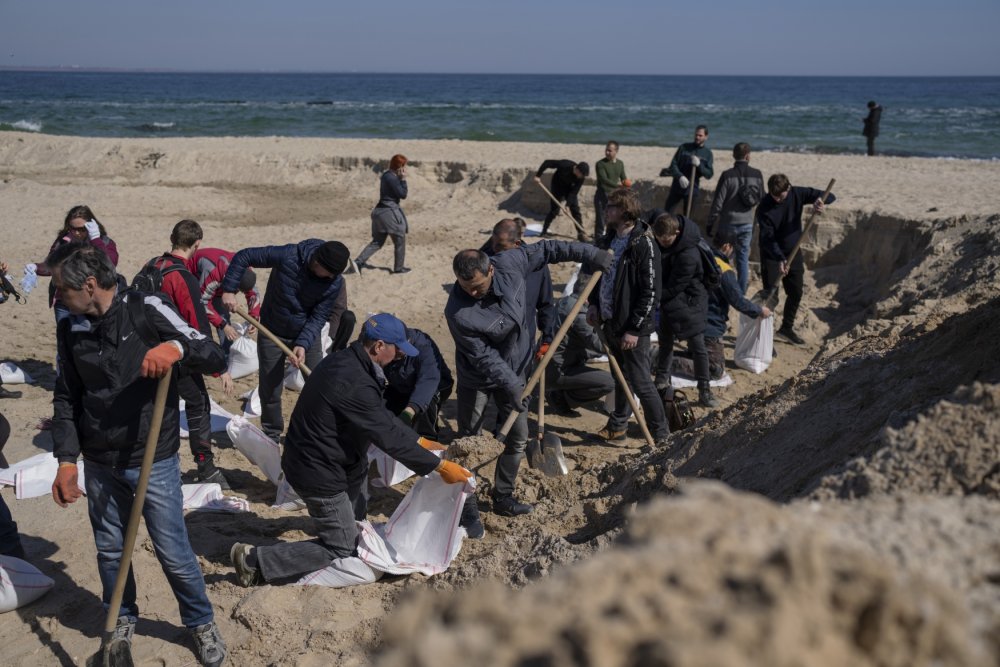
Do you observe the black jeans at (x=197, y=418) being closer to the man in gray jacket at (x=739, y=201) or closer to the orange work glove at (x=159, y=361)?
the orange work glove at (x=159, y=361)

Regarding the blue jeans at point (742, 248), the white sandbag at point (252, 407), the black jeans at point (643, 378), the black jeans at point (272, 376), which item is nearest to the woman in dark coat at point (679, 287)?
the black jeans at point (643, 378)

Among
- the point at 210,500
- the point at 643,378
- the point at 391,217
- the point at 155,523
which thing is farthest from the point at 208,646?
the point at 391,217

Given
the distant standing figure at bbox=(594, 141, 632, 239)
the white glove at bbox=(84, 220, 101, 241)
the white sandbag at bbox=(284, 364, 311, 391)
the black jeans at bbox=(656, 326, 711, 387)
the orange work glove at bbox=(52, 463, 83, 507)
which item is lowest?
the white sandbag at bbox=(284, 364, 311, 391)

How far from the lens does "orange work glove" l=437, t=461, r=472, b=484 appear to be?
4.14 meters

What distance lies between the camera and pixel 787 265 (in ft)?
27.7

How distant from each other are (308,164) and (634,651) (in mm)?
19166

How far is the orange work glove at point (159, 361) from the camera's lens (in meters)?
3.30

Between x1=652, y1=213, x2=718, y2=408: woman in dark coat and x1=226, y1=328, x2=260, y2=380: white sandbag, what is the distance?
363cm

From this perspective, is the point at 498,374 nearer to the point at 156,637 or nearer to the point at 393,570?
the point at 393,570

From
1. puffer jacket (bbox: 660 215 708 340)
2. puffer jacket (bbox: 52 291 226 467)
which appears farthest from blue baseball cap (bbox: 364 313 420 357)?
puffer jacket (bbox: 660 215 708 340)

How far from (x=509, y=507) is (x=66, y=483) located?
2.55 metres

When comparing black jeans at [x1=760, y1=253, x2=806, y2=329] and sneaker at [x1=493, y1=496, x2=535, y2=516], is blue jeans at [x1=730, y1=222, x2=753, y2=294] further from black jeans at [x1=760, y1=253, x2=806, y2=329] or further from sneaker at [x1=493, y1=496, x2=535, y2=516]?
sneaker at [x1=493, y1=496, x2=535, y2=516]

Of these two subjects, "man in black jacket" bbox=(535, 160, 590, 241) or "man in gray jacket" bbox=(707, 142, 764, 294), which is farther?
"man in black jacket" bbox=(535, 160, 590, 241)

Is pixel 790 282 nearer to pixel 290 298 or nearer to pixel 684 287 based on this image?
pixel 684 287
